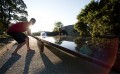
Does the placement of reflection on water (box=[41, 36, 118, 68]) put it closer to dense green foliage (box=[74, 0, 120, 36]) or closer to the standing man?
the standing man

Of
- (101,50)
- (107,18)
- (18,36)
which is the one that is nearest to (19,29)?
(18,36)

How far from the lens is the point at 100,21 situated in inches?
838

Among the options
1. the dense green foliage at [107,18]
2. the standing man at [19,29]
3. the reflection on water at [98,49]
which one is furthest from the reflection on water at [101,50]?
the dense green foliage at [107,18]

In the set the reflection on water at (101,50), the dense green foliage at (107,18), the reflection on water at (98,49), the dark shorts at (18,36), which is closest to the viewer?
the reflection on water at (98,49)

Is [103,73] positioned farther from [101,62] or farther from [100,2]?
[100,2]

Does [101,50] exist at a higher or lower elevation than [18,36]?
lower

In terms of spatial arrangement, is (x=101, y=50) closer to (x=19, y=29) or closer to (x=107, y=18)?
(x=19, y=29)

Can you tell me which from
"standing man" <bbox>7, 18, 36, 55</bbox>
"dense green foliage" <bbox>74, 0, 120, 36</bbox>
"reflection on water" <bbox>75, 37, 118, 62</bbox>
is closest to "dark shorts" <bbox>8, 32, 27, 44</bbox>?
"standing man" <bbox>7, 18, 36, 55</bbox>

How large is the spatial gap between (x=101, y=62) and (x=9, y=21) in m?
54.3

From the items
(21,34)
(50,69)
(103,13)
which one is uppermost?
(103,13)

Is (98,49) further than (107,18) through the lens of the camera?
No

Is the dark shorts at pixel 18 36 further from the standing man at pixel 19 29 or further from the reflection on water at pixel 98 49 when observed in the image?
the reflection on water at pixel 98 49

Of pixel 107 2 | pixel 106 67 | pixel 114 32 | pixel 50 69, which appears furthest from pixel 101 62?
pixel 107 2

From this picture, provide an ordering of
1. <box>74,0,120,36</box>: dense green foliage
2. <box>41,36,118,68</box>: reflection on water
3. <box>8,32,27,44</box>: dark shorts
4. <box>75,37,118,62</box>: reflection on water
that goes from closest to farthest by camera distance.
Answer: <box>41,36,118,68</box>: reflection on water, <box>75,37,118,62</box>: reflection on water, <box>8,32,27,44</box>: dark shorts, <box>74,0,120,36</box>: dense green foliage
